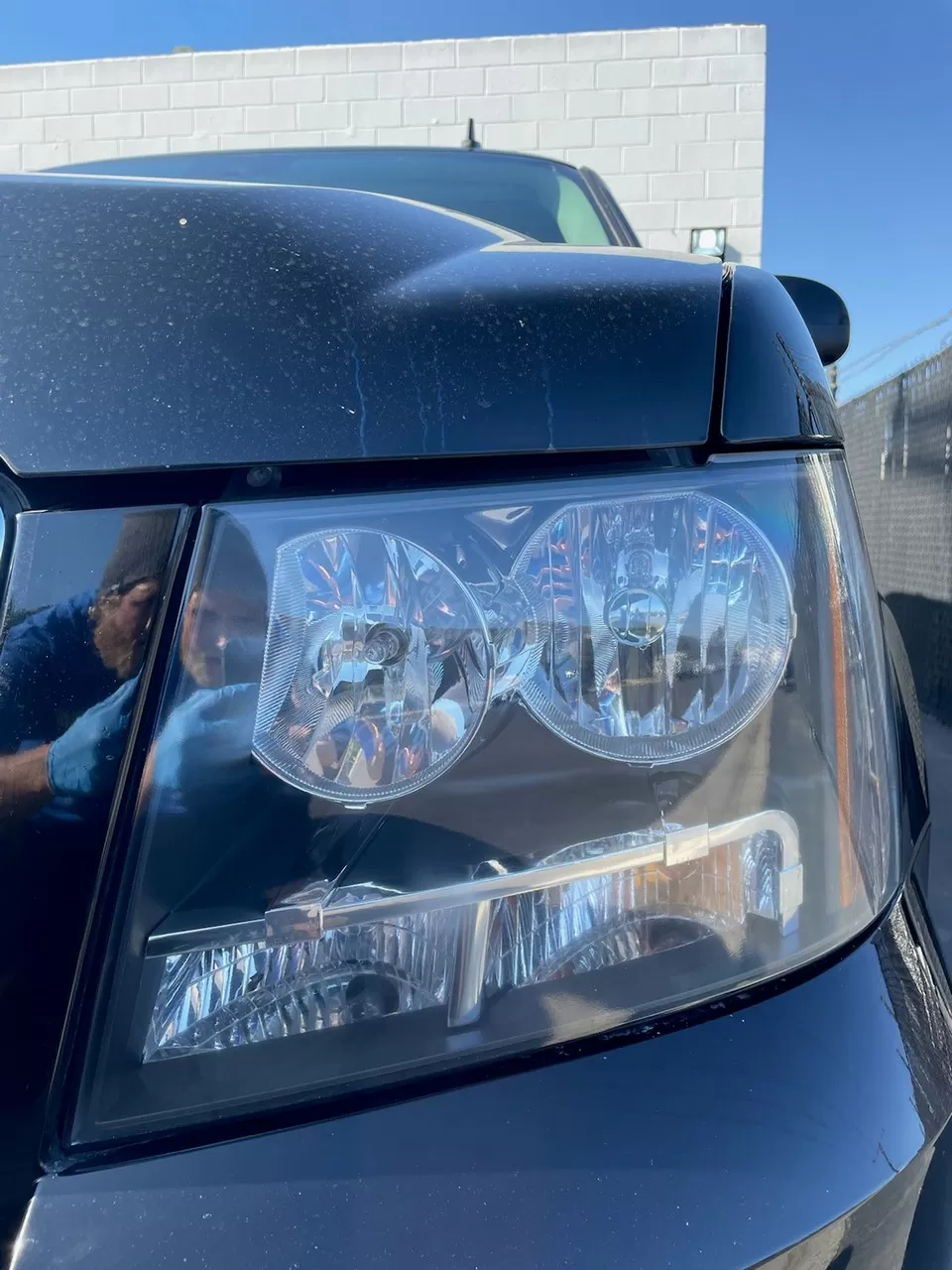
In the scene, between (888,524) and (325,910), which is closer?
(325,910)

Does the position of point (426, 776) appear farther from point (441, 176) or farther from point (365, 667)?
point (441, 176)

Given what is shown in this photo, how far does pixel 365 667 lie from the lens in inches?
26.9

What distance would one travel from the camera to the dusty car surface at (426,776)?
608 millimetres

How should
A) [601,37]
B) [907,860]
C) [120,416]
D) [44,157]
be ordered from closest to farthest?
[120,416]
[907,860]
[601,37]
[44,157]

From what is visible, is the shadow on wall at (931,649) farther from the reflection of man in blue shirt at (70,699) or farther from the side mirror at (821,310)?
the reflection of man in blue shirt at (70,699)

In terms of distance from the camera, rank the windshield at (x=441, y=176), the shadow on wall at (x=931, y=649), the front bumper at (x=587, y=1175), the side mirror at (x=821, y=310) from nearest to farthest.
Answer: the front bumper at (x=587, y=1175) < the side mirror at (x=821, y=310) < the windshield at (x=441, y=176) < the shadow on wall at (x=931, y=649)

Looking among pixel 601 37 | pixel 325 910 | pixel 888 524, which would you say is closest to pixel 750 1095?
pixel 325 910

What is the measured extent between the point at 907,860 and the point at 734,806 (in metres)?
0.27

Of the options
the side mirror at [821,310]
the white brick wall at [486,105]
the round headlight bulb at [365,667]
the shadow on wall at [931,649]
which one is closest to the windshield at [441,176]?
the side mirror at [821,310]

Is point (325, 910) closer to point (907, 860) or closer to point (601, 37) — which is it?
point (907, 860)

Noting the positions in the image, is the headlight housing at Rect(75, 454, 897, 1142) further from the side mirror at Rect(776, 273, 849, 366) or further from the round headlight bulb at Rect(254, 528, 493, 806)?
the side mirror at Rect(776, 273, 849, 366)

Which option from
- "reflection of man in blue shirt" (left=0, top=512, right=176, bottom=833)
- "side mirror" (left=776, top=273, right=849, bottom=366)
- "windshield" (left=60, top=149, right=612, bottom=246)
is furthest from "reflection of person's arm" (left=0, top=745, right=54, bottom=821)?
"windshield" (left=60, top=149, right=612, bottom=246)

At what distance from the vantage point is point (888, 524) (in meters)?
6.34

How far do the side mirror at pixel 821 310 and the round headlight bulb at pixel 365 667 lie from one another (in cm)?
154
